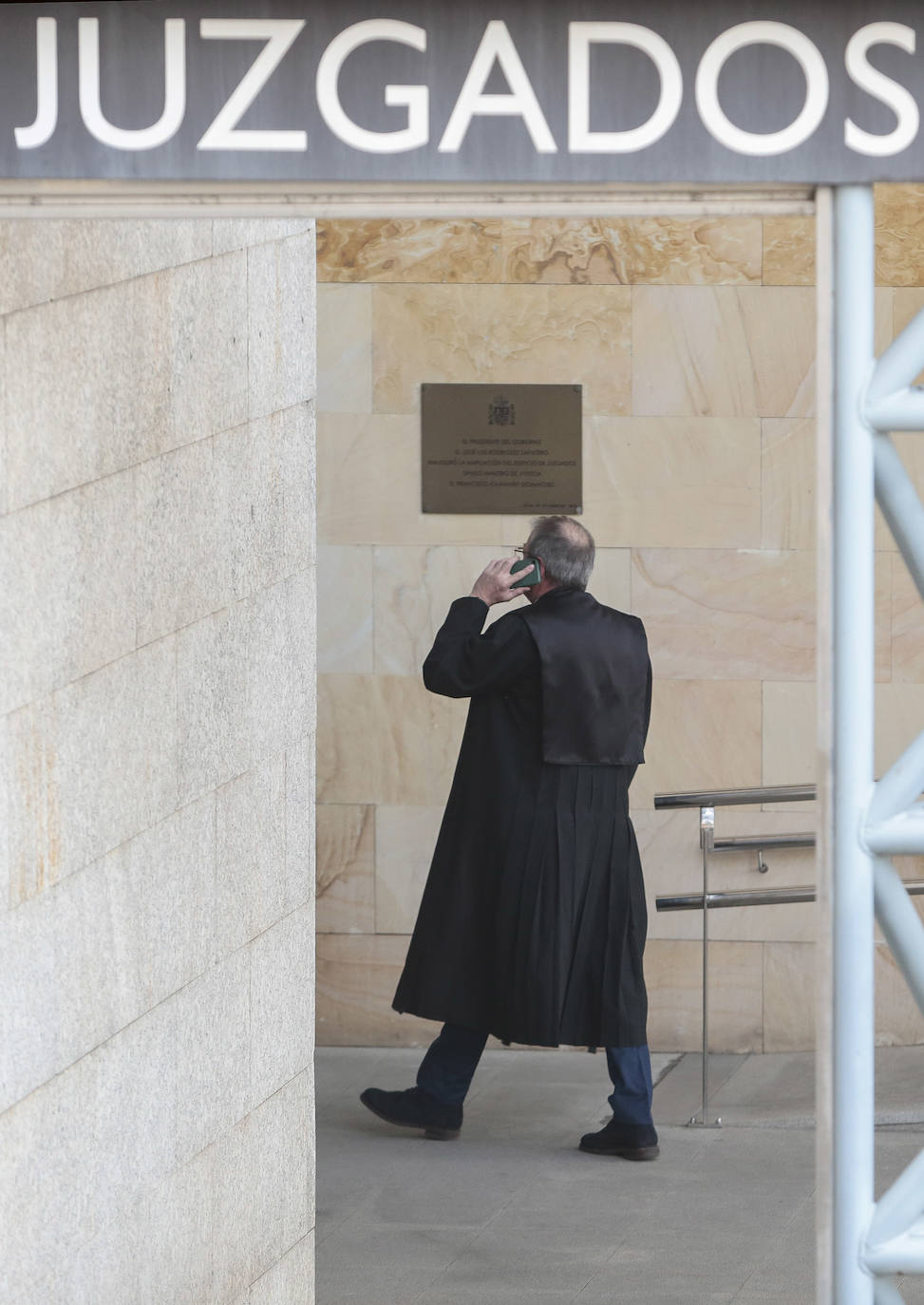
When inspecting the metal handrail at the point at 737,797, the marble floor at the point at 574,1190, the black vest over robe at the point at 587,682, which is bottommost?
the marble floor at the point at 574,1190

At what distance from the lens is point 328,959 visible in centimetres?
748

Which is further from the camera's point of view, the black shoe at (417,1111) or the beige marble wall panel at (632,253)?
the beige marble wall panel at (632,253)

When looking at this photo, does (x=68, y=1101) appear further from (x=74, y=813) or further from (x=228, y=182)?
(x=228, y=182)

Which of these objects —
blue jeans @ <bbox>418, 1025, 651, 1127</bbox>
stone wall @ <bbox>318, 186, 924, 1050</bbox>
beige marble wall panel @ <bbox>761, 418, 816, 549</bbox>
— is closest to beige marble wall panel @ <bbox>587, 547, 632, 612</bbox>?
stone wall @ <bbox>318, 186, 924, 1050</bbox>

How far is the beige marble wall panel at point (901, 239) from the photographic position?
7.00 meters

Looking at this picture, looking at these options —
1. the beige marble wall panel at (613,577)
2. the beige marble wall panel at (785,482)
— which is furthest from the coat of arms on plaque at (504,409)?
the beige marble wall panel at (785,482)

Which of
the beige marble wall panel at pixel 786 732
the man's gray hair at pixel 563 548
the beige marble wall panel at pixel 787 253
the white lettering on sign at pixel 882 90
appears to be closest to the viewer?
the white lettering on sign at pixel 882 90

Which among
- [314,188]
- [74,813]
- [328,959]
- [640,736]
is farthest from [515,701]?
[314,188]

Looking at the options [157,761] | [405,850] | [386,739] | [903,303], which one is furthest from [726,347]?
[157,761]

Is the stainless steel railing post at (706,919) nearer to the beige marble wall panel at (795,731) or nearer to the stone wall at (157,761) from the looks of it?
the beige marble wall panel at (795,731)

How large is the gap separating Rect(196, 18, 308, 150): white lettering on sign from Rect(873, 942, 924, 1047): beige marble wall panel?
5171mm

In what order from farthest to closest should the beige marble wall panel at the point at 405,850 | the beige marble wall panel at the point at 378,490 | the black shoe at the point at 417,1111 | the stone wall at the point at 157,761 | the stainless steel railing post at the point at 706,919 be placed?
1. the beige marble wall panel at the point at 405,850
2. the beige marble wall panel at the point at 378,490
3. the stainless steel railing post at the point at 706,919
4. the black shoe at the point at 417,1111
5. the stone wall at the point at 157,761

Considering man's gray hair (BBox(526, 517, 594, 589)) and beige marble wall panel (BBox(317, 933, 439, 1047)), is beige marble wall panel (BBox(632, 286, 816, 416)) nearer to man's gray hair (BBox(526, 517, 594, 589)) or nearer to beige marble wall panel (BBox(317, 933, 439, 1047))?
man's gray hair (BBox(526, 517, 594, 589))

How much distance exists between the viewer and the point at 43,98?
246 centimetres
